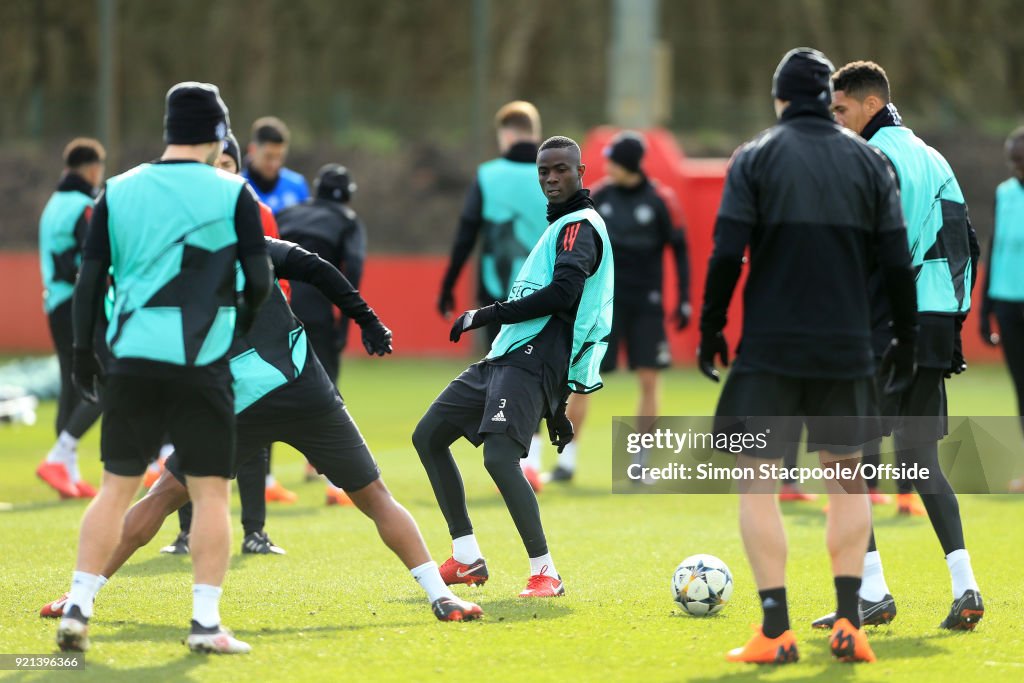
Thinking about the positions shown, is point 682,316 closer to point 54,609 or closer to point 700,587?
point 700,587

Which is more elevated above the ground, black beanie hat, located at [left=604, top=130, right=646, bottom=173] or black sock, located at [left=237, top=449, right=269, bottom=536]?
black beanie hat, located at [left=604, top=130, right=646, bottom=173]

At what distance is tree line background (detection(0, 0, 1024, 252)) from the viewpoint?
34.8m

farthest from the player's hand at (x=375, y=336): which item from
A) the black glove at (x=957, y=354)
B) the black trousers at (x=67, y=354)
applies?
the black trousers at (x=67, y=354)

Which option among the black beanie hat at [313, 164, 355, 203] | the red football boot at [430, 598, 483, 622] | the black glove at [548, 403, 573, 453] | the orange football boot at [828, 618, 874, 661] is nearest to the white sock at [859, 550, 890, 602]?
the orange football boot at [828, 618, 874, 661]

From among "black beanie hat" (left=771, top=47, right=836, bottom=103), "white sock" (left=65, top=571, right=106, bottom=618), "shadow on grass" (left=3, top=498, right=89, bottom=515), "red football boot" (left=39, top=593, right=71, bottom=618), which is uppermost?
"black beanie hat" (left=771, top=47, right=836, bottom=103)

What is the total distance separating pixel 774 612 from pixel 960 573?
46.3 inches

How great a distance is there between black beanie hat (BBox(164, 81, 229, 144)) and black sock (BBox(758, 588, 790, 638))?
259 centimetres

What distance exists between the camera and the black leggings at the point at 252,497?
27.6ft

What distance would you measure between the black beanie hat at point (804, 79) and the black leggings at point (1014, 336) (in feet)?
19.6

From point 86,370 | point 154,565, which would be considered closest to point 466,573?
point 154,565

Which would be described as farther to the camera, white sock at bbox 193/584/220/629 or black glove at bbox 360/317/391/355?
black glove at bbox 360/317/391/355

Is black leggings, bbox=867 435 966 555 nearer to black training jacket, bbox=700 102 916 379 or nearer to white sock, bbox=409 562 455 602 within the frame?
black training jacket, bbox=700 102 916 379

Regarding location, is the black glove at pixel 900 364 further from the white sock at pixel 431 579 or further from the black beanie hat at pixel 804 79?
the white sock at pixel 431 579

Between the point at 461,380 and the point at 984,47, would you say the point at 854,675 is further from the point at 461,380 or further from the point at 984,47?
the point at 984,47
